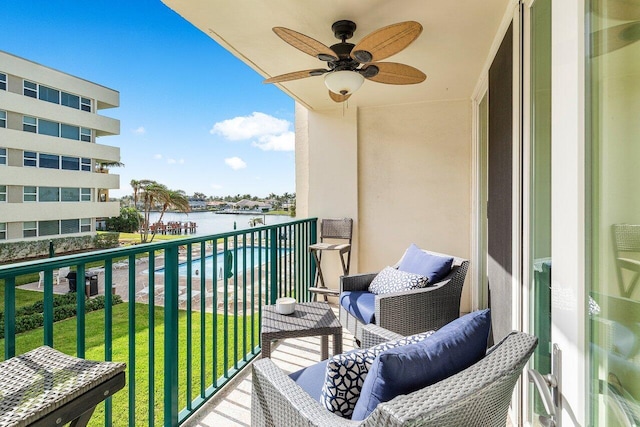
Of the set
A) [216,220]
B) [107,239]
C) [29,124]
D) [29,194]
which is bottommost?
[107,239]

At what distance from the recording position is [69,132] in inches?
593

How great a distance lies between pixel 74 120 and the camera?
15391 millimetres

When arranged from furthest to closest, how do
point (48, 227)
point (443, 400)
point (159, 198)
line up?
point (48, 227) < point (159, 198) < point (443, 400)

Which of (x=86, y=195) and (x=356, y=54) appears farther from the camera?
(x=86, y=195)

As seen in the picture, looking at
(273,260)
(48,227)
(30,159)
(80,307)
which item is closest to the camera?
(80,307)

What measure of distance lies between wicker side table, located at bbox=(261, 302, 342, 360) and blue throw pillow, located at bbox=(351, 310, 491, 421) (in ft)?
3.24

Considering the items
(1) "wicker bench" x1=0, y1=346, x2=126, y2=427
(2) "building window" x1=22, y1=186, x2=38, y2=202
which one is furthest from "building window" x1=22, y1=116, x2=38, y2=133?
(1) "wicker bench" x1=0, y1=346, x2=126, y2=427

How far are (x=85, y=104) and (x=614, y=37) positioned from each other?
799 inches

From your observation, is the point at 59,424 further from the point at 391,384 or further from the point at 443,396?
the point at 443,396

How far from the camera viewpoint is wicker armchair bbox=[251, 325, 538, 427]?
30.4 inches

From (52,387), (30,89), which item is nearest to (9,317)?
(52,387)

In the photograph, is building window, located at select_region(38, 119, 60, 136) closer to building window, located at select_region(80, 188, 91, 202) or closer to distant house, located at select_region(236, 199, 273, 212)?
building window, located at select_region(80, 188, 91, 202)

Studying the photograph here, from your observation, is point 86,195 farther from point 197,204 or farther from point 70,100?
point 197,204

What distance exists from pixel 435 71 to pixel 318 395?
9.77ft
